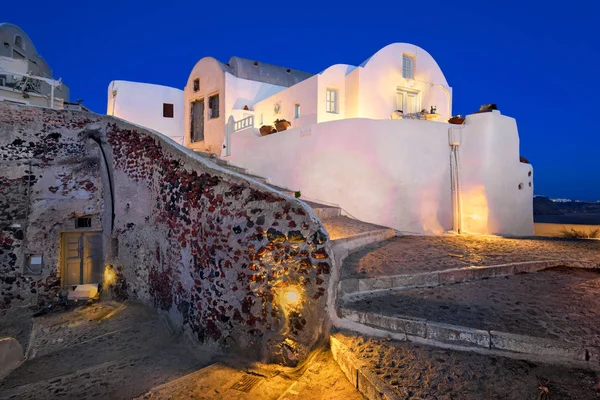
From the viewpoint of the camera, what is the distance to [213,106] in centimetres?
1415

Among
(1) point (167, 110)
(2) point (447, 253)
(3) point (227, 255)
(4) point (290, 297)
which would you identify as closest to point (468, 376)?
(4) point (290, 297)

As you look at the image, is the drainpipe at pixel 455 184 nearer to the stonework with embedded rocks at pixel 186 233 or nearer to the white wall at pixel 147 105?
the stonework with embedded rocks at pixel 186 233

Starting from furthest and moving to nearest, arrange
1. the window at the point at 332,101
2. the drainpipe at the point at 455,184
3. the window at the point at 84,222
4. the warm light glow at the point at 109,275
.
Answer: the window at the point at 332,101 → the drainpipe at the point at 455,184 → the window at the point at 84,222 → the warm light glow at the point at 109,275

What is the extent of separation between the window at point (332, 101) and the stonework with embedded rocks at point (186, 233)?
6200 mm

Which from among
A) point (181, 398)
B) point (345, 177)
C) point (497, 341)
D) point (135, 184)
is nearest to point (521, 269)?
point (497, 341)

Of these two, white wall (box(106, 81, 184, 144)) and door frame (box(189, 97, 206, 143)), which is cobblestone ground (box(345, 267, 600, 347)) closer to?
door frame (box(189, 97, 206, 143))

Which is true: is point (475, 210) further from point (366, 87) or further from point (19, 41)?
point (19, 41)

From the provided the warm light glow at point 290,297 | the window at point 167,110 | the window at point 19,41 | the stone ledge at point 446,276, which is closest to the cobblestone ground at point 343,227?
the stone ledge at point 446,276

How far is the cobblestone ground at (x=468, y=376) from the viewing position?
228cm

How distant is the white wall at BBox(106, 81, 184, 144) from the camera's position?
1483 cm

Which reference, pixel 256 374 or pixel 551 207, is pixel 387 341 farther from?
pixel 551 207

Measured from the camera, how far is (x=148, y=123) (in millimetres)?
15344

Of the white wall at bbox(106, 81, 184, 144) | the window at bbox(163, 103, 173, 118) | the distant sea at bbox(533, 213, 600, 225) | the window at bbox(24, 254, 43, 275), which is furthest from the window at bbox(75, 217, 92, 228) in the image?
the distant sea at bbox(533, 213, 600, 225)

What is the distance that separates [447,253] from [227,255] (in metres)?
3.81
